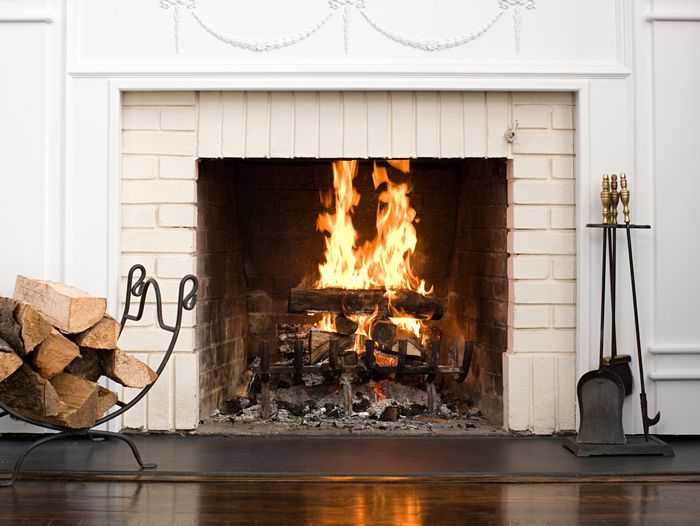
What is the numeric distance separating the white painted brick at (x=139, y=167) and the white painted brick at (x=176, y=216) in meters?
0.15

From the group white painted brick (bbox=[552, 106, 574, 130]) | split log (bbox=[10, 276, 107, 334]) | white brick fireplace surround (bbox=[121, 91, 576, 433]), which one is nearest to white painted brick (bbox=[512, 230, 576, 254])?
white brick fireplace surround (bbox=[121, 91, 576, 433])

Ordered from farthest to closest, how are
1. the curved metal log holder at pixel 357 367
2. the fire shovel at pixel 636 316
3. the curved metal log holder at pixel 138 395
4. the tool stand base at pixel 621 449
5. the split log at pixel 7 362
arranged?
the curved metal log holder at pixel 357 367, the fire shovel at pixel 636 316, the tool stand base at pixel 621 449, the curved metal log holder at pixel 138 395, the split log at pixel 7 362

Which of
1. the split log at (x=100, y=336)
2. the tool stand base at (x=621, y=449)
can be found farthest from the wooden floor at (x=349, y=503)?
the split log at (x=100, y=336)

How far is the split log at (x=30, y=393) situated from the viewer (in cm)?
321

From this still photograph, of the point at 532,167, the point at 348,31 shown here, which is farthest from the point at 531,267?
the point at 348,31

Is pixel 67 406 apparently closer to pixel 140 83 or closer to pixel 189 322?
pixel 189 322

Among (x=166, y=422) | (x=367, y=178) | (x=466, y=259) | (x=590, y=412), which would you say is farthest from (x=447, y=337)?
(x=166, y=422)

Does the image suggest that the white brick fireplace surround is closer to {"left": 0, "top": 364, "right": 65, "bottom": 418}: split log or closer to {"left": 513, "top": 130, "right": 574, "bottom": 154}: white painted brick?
{"left": 513, "top": 130, "right": 574, "bottom": 154}: white painted brick

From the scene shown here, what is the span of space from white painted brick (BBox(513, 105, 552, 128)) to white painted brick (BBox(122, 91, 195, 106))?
1.35 metres

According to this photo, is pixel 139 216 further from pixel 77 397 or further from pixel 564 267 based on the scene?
pixel 564 267

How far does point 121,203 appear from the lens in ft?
12.9

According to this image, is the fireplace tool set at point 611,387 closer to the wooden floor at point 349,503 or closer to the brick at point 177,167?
the wooden floor at point 349,503

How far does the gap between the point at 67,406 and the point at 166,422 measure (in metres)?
0.72

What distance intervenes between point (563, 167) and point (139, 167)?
68.8 inches
